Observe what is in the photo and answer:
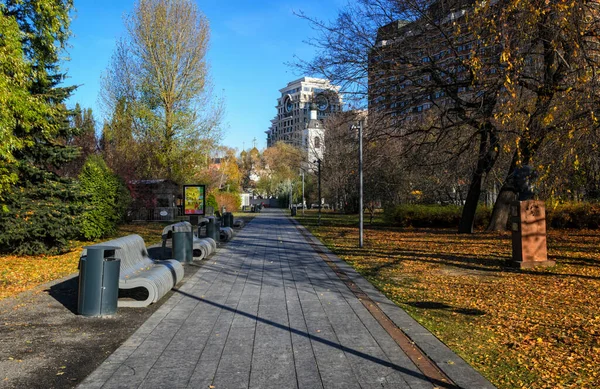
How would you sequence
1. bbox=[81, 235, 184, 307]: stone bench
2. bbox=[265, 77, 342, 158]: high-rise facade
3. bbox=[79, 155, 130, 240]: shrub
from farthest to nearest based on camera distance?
bbox=[265, 77, 342, 158]: high-rise facade, bbox=[79, 155, 130, 240]: shrub, bbox=[81, 235, 184, 307]: stone bench

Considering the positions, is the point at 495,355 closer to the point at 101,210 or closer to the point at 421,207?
the point at 101,210

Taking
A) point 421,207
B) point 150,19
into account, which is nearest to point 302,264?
point 421,207

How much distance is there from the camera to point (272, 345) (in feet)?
18.2

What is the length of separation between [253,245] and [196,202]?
37.1 ft

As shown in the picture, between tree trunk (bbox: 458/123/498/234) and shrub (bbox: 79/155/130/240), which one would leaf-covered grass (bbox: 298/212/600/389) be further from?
shrub (bbox: 79/155/130/240)

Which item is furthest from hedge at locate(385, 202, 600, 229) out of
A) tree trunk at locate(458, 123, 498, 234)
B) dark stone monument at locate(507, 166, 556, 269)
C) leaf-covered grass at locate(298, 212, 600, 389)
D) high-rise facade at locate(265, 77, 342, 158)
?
high-rise facade at locate(265, 77, 342, 158)

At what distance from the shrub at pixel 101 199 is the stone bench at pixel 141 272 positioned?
9910 millimetres

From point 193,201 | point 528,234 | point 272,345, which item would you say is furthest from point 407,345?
point 193,201

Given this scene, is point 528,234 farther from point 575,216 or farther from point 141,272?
point 575,216

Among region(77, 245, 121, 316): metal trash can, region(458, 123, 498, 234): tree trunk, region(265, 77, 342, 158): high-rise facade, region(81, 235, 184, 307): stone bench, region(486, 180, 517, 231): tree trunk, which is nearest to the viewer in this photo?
region(77, 245, 121, 316): metal trash can

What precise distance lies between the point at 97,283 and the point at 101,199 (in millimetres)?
13374

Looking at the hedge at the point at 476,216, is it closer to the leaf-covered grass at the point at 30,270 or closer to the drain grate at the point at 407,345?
the drain grate at the point at 407,345

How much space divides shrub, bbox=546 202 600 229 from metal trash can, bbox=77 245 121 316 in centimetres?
2139

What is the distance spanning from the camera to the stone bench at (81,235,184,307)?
7.37m
